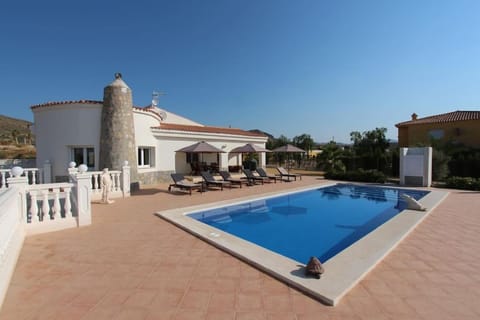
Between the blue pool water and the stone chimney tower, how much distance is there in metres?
6.90

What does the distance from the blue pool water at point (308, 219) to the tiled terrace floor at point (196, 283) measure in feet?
5.54

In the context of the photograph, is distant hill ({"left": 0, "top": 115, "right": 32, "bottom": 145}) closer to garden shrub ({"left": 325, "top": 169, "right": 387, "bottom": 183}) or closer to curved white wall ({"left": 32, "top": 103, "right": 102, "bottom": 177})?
curved white wall ({"left": 32, "top": 103, "right": 102, "bottom": 177})

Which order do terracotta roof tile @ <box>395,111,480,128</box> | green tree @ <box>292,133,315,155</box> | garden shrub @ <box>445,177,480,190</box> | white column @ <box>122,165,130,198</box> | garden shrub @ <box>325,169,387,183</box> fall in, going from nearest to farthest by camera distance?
white column @ <box>122,165,130,198</box>, garden shrub @ <box>445,177,480,190</box>, garden shrub @ <box>325,169,387,183</box>, terracotta roof tile @ <box>395,111,480,128</box>, green tree @ <box>292,133,315,155</box>

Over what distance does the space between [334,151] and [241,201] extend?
16332 mm

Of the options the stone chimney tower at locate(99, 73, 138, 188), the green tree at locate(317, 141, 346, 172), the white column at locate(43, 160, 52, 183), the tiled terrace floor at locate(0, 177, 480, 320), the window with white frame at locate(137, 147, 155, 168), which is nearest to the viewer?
the tiled terrace floor at locate(0, 177, 480, 320)

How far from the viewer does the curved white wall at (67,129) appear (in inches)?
512

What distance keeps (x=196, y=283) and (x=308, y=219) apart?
6.14 m

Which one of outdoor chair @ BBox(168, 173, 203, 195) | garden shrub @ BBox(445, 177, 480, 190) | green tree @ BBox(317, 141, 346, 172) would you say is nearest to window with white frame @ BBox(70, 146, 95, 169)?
outdoor chair @ BBox(168, 173, 203, 195)

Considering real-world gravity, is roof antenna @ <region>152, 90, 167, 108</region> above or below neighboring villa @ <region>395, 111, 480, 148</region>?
above

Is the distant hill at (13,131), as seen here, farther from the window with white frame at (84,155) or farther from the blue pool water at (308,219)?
the blue pool water at (308,219)

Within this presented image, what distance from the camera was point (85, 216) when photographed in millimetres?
6809

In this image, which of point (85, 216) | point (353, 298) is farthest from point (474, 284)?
point (85, 216)

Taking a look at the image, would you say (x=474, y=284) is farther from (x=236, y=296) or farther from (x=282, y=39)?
(x=282, y=39)

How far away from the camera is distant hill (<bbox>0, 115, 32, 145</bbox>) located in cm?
4931
